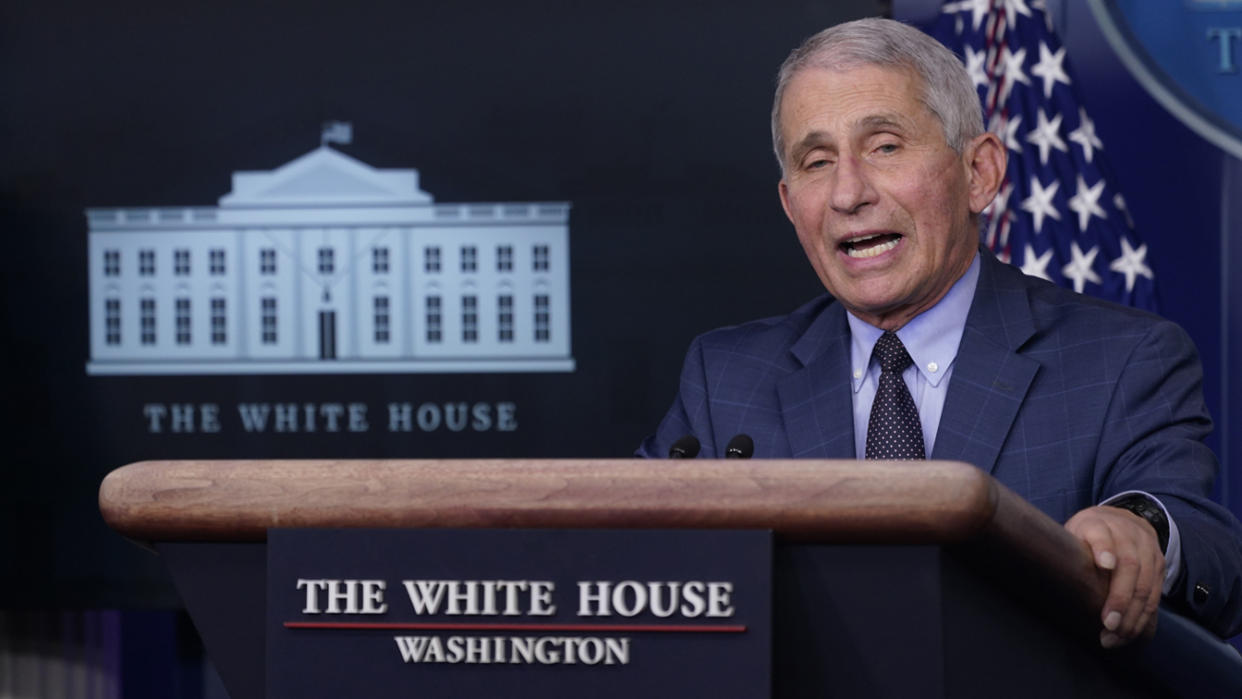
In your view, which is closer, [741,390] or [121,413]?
[741,390]

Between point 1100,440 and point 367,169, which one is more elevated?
point 367,169

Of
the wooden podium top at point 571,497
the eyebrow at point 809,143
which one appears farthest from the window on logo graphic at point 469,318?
the wooden podium top at point 571,497

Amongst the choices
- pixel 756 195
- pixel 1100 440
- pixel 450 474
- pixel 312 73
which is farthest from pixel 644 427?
pixel 450 474

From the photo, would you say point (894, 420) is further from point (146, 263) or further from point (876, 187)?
point (146, 263)

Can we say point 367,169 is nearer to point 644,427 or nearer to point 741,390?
point 644,427

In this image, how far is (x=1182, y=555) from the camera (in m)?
1.15

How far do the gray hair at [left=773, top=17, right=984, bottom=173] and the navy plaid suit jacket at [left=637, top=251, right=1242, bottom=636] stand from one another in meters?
0.21

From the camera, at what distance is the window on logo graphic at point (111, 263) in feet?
9.98

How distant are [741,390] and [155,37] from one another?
6.38 feet

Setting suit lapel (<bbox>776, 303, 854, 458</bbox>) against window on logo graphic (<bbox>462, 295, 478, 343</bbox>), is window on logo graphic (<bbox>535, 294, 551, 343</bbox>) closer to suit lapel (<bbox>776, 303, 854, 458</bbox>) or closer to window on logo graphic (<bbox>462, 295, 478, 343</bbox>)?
window on logo graphic (<bbox>462, 295, 478, 343</bbox>)

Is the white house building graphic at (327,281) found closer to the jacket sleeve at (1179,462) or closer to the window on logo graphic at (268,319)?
the window on logo graphic at (268,319)

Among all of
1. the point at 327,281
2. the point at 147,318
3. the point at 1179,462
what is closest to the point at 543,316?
the point at 327,281

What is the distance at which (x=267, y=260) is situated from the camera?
3.03m

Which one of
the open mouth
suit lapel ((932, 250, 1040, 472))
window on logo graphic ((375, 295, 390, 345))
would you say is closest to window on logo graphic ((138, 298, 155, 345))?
window on logo graphic ((375, 295, 390, 345))
